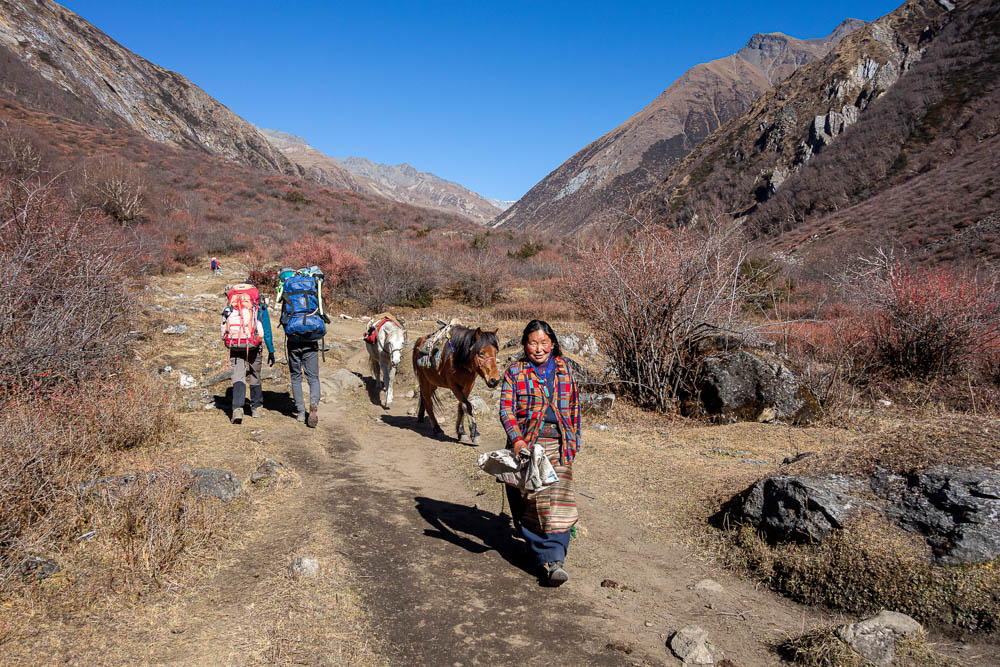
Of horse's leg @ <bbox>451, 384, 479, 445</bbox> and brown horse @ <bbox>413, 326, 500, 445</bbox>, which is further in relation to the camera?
horse's leg @ <bbox>451, 384, 479, 445</bbox>

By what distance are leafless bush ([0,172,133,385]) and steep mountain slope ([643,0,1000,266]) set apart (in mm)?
31921

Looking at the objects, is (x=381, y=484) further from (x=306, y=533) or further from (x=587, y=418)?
(x=587, y=418)

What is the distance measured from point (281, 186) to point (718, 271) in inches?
1559

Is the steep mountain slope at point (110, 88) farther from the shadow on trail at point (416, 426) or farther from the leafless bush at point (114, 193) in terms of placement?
the shadow on trail at point (416, 426)

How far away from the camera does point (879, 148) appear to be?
48.4 m

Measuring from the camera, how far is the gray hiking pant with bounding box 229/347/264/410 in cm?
613

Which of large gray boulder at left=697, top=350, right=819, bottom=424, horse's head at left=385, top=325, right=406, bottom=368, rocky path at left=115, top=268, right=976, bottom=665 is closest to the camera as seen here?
rocky path at left=115, top=268, right=976, bottom=665

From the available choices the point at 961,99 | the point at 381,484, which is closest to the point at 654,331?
the point at 381,484

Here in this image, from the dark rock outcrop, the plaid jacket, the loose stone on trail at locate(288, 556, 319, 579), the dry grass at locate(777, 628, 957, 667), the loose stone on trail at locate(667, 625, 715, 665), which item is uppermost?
the plaid jacket

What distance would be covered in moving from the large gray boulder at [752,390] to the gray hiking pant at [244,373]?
6514mm

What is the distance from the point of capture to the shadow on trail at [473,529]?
378 centimetres

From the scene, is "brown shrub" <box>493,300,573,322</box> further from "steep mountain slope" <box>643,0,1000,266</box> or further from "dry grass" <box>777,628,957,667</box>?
"steep mountain slope" <box>643,0,1000,266</box>

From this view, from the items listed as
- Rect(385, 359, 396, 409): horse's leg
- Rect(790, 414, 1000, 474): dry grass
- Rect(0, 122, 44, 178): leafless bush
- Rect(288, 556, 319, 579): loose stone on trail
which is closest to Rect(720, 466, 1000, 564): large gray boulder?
Rect(790, 414, 1000, 474): dry grass

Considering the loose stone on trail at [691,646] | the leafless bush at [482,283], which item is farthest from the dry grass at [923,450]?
the leafless bush at [482,283]
